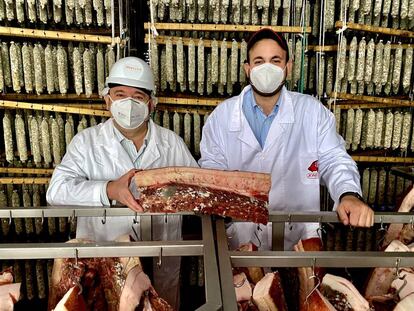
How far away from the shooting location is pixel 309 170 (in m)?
3.04

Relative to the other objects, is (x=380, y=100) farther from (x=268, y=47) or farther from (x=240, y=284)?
(x=240, y=284)

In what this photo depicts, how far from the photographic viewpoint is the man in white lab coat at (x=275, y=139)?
283 centimetres

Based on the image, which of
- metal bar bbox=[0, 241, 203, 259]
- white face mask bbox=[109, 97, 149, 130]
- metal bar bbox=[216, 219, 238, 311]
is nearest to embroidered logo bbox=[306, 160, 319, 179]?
white face mask bbox=[109, 97, 149, 130]

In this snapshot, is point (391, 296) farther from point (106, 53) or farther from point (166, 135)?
point (106, 53)

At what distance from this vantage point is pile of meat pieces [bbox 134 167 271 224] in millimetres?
2021

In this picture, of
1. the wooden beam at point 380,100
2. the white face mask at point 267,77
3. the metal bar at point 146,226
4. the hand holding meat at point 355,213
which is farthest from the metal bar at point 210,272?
the wooden beam at point 380,100

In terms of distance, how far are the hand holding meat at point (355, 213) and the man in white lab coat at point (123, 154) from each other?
4.04ft

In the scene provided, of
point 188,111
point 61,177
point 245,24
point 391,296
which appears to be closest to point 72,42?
point 188,111

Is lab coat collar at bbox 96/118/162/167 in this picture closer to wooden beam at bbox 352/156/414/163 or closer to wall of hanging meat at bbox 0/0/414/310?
wall of hanging meat at bbox 0/0/414/310

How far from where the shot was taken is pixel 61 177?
2736mm

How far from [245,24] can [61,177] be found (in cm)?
258

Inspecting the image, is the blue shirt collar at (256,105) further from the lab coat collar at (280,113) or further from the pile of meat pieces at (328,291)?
the pile of meat pieces at (328,291)

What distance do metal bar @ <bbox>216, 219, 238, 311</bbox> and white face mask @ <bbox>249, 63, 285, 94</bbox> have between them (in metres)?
1.31

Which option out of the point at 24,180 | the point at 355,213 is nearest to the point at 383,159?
the point at 355,213
